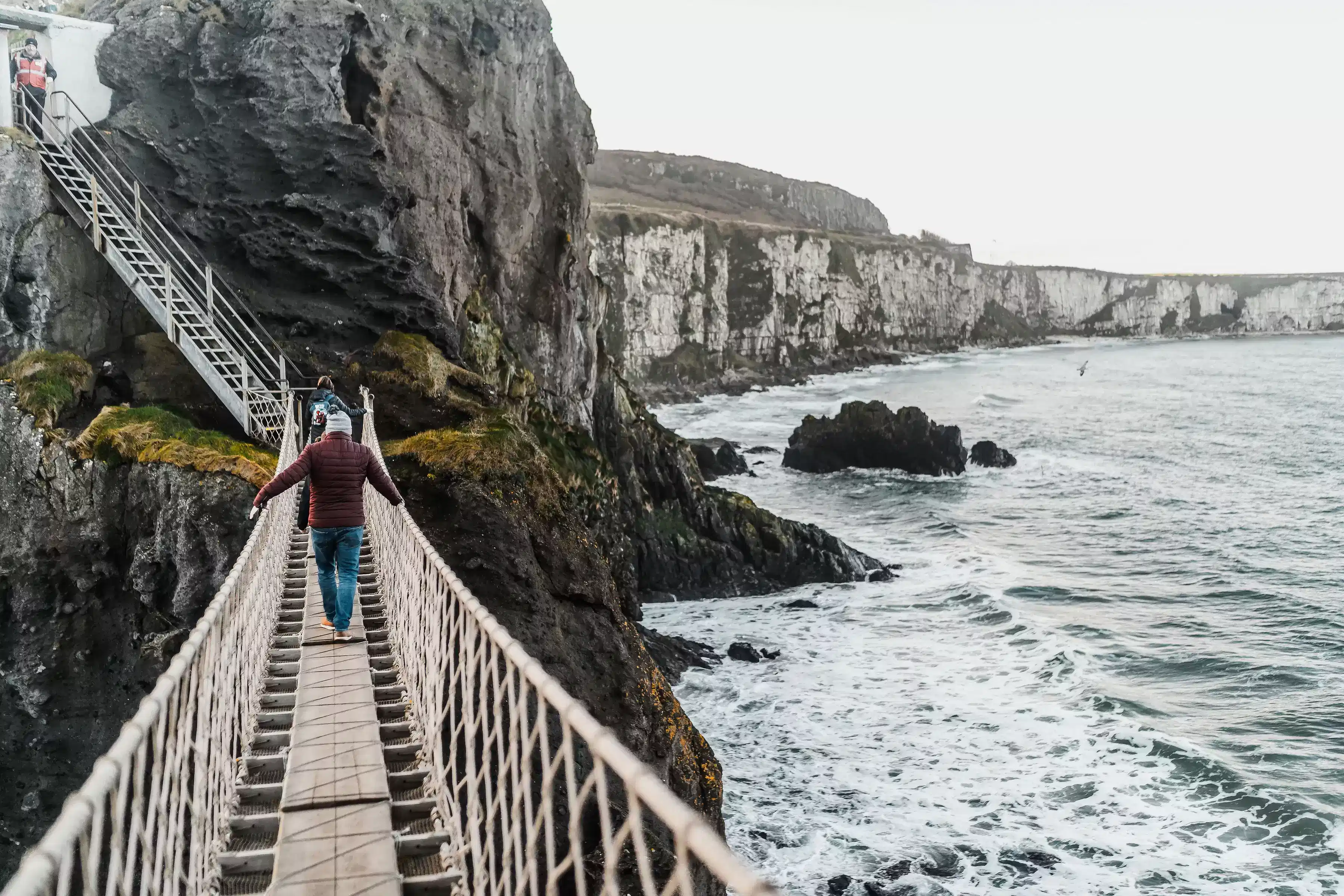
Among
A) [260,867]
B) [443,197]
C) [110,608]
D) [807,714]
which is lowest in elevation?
[807,714]

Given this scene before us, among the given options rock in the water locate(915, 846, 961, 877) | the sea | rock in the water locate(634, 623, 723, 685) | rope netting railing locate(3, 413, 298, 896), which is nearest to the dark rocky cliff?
rock in the water locate(634, 623, 723, 685)

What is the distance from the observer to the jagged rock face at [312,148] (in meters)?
16.9

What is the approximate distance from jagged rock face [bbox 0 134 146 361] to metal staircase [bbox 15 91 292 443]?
11.7 inches

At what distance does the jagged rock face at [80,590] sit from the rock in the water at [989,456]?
4020cm

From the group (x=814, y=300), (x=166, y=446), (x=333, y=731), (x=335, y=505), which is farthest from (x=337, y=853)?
(x=814, y=300)

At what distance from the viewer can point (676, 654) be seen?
2017cm

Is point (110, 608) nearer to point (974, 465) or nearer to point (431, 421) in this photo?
point (431, 421)

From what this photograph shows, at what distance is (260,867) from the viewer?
172 inches

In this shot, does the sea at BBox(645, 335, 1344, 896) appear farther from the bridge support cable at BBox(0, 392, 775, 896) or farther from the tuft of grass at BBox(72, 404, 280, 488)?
the tuft of grass at BBox(72, 404, 280, 488)

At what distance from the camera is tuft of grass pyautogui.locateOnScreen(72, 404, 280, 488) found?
11.1 meters

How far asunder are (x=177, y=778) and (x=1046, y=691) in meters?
18.1

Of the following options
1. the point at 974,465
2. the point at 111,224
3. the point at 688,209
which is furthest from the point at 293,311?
the point at 688,209

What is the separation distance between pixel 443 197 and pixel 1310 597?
23.3 m

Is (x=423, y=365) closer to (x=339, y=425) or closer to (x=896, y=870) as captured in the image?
(x=339, y=425)
